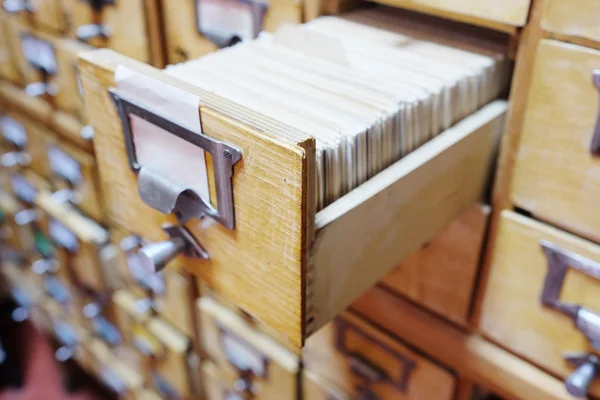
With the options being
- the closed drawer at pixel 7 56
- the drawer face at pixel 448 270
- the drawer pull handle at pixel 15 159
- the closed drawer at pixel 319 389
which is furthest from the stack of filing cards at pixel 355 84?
the drawer pull handle at pixel 15 159

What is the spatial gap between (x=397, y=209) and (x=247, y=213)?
0.42 ft

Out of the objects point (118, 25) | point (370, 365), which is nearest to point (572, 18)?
point (370, 365)

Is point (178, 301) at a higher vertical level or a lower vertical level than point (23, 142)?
lower

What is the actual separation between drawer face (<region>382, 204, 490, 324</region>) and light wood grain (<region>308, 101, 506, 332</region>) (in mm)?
38

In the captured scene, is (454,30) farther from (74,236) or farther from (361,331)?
(74,236)

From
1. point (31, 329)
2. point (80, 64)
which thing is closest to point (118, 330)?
point (31, 329)

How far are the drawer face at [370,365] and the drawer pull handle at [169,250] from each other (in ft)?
1.12

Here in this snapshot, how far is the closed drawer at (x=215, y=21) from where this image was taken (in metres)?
0.65

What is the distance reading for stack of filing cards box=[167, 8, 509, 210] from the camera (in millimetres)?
435

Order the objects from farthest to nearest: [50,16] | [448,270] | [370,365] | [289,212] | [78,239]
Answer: [78,239] < [50,16] < [370,365] < [448,270] < [289,212]

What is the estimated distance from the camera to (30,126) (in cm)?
118

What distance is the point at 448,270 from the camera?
647 mm

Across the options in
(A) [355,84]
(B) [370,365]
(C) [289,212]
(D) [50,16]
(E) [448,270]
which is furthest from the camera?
(D) [50,16]

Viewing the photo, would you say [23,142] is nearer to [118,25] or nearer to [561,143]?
[118,25]
